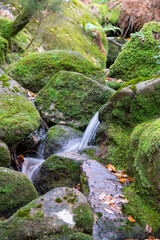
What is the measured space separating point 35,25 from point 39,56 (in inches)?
172

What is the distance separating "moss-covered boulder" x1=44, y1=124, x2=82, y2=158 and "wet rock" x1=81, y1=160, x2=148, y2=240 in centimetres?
124

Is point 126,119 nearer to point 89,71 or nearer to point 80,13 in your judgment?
point 89,71

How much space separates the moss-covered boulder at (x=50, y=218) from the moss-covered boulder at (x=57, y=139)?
2390 millimetres

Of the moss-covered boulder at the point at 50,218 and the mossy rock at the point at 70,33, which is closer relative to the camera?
the moss-covered boulder at the point at 50,218

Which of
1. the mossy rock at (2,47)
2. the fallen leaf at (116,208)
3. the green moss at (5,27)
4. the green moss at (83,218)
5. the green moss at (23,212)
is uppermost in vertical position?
the green moss at (5,27)

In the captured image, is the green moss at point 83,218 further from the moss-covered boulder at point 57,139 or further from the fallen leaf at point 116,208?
the moss-covered boulder at point 57,139

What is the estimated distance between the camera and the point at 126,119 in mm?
4441

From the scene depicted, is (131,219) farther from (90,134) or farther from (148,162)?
(90,134)

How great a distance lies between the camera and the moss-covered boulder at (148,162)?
2.88m

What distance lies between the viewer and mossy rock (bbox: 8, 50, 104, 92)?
6.37 m

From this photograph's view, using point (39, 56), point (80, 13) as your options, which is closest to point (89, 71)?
point (39, 56)

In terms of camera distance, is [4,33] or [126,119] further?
[4,33]

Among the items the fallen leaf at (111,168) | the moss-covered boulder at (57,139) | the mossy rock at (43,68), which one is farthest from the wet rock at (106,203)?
the mossy rock at (43,68)

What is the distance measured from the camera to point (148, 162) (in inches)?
120
